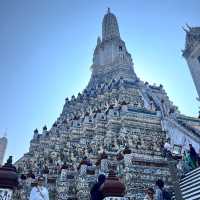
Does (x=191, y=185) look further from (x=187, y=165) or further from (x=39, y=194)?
(x=39, y=194)

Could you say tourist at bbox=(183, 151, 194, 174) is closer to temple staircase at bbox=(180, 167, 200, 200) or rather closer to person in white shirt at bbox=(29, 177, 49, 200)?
temple staircase at bbox=(180, 167, 200, 200)

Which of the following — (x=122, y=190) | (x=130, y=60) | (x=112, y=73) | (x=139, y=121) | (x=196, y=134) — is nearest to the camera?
(x=122, y=190)

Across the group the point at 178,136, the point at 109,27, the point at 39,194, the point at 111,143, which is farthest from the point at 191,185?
the point at 109,27

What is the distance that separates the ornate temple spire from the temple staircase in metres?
49.5

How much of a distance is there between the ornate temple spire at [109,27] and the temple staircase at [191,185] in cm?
4954

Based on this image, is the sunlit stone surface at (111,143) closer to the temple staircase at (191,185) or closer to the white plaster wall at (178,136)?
the white plaster wall at (178,136)

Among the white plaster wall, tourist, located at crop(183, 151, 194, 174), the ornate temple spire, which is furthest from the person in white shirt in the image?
the ornate temple spire

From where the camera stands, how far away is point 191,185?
12.2m

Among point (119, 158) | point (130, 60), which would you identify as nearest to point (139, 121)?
point (119, 158)

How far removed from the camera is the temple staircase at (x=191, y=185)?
436 inches

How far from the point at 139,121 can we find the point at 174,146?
214 inches

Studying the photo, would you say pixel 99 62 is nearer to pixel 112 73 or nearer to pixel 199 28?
pixel 112 73

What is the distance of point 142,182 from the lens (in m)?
14.3

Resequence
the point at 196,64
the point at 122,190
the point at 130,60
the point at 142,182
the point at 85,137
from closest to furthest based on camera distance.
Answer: the point at 122,190 < the point at 142,182 < the point at 85,137 < the point at 196,64 < the point at 130,60
